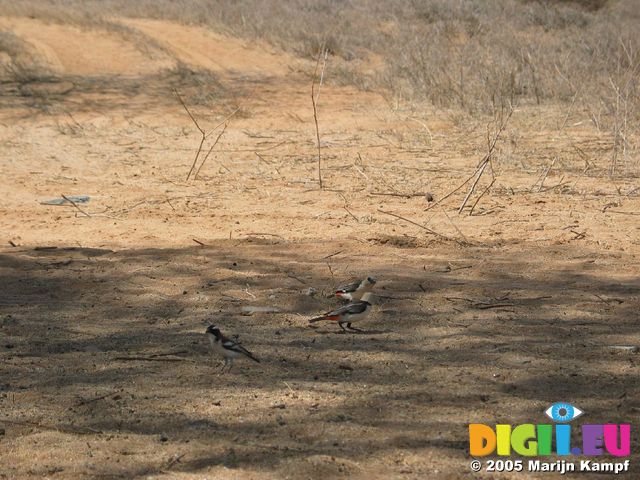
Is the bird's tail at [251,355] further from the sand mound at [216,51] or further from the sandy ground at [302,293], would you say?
the sand mound at [216,51]

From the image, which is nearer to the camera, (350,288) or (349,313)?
(349,313)

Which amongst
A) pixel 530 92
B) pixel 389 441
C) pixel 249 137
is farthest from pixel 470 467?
pixel 530 92

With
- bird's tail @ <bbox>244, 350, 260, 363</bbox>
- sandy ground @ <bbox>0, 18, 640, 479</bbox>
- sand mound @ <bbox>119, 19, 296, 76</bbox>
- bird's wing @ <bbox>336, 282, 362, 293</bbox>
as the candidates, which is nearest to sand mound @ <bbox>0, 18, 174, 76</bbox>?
sand mound @ <bbox>119, 19, 296, 76</bbox>

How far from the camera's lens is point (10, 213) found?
7930mm

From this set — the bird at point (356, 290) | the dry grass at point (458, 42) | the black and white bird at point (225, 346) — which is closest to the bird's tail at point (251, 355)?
the black and white bird at point (225, 346)

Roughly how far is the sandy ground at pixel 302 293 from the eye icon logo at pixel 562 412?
40 millimetres

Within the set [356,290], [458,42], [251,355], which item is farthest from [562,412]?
[458,42]

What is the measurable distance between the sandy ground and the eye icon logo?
0.04m

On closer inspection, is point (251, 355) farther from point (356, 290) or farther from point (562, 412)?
point (562, 412)

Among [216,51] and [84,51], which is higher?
[84,51]

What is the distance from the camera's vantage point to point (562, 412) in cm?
365

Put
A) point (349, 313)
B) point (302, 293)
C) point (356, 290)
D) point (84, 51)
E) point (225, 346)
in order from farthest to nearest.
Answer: point (84, 51) < point (302, 293) < point (356, 290) < point (349, 313) < point (225, 346)

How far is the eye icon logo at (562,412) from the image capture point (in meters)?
3.61

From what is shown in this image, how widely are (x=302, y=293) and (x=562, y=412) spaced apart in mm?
1932
